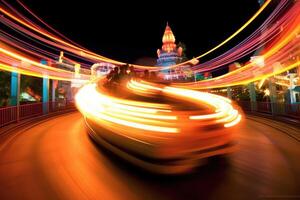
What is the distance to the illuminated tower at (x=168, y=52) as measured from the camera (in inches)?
3210

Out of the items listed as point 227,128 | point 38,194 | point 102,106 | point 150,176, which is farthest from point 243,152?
point 38,194

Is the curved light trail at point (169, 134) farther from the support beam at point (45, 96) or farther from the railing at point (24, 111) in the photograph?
the support beam at point (45, 96)

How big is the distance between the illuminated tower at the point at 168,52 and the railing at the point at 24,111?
217ft

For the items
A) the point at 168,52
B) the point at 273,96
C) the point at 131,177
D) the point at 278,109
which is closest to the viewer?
the point at 131,177

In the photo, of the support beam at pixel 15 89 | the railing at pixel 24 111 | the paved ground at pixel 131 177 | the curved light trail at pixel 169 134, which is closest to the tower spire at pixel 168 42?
the railing at pixel 24 111

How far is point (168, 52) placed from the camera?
83.7 metres

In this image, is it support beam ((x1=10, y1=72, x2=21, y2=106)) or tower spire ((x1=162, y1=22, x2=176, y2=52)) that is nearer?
support beam ((x1=10, y1=72, x2=21, y2=106))

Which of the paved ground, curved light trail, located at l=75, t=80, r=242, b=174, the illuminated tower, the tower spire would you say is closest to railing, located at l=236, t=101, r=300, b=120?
the paved ground

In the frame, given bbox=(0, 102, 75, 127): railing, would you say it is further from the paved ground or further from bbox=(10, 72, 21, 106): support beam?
the paved ground

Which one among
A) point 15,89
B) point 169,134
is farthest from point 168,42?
point 169,134

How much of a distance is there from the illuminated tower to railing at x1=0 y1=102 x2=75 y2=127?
66.1 metres

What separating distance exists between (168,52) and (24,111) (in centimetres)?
7483

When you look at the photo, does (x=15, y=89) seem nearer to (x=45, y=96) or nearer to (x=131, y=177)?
(x=45, y=96)

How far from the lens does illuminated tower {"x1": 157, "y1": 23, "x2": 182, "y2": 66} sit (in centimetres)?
8153
